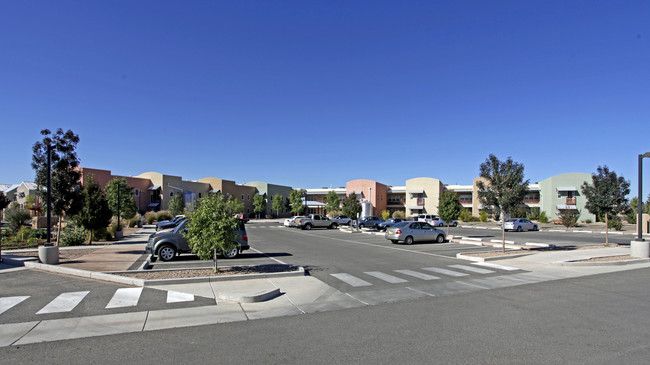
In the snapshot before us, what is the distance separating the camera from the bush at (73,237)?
20828 millimetres

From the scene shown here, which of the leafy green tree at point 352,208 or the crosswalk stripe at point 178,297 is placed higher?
the leafy green tree at point 352,208

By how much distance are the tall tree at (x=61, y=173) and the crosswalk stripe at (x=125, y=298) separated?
9.74 meters

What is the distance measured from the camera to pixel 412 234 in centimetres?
2405

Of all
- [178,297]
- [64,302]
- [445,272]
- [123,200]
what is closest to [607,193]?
[445,272]

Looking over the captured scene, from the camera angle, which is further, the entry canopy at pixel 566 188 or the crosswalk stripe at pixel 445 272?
the entry canopy at pixel 566 188

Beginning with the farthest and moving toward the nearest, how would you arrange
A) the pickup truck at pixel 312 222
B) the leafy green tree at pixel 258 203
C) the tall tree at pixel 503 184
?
the leafy green tree at pixel 258 203, the pickup truck at pixel 312 222, the tall tree at pixel 503 184

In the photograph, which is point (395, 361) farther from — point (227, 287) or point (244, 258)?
point (244, 258)

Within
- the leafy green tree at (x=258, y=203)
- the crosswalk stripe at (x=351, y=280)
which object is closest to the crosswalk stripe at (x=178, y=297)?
the crosswalk stripe at (x=351, y=280)

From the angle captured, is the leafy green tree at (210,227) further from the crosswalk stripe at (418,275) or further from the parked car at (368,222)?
the parked car at (368,222)

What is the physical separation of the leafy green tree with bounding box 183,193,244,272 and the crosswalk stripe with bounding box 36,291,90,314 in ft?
10.1

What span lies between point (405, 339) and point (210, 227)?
7000 mm

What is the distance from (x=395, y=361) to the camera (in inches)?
198

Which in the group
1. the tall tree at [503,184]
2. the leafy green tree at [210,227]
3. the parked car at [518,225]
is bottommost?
the parked car at [518,225]

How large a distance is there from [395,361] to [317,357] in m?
1.06
